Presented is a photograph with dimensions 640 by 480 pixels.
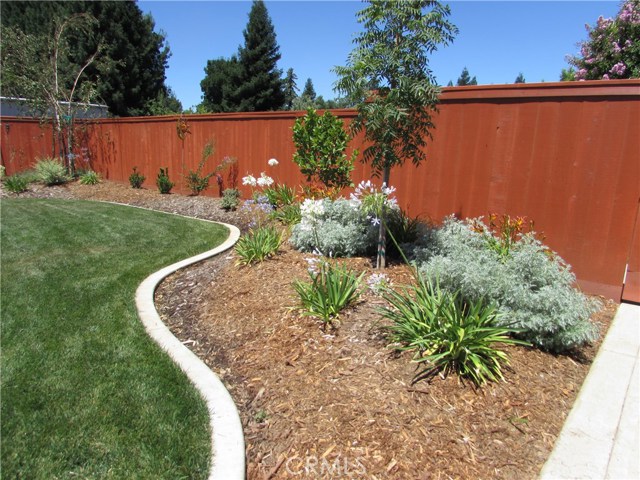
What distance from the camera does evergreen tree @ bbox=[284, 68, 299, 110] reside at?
1250 inches

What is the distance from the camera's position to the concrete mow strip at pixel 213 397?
2293 mm

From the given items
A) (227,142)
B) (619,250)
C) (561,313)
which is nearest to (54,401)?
(561,313)

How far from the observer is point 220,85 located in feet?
109

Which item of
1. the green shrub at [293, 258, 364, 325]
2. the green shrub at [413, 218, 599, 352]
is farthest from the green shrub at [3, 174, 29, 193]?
the green shrub at [413, 218, 599, 352]

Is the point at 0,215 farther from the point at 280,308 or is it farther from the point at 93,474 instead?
the point at 93,474

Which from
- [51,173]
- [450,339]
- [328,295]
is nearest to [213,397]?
[328,295]

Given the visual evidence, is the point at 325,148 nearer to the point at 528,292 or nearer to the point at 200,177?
the point at 528,292

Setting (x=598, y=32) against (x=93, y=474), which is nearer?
(x=93, y=474)

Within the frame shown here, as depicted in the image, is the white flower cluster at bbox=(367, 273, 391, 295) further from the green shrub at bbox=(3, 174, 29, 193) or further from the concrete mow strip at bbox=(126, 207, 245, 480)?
the green shrub at bbox=(3, 174, 29, 193)

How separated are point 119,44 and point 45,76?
12.6 metres

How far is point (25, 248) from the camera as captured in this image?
19.4 feet

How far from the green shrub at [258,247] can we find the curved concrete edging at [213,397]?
3.45 feet

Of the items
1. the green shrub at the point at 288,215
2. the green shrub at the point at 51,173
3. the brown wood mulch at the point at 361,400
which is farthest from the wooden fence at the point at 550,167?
the green shrub at the point at 51,173

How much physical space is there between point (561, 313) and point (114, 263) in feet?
16.2
